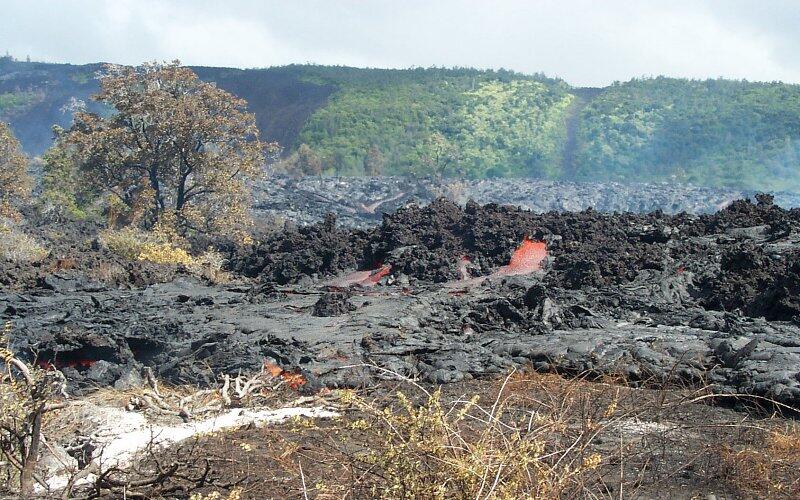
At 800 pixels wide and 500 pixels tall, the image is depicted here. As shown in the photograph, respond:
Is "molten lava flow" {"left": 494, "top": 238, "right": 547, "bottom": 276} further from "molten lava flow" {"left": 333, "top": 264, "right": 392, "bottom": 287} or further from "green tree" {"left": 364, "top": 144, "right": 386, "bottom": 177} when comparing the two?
"green tree" {"left": 364, "top": 144, "right": 386, "bottom": 177}

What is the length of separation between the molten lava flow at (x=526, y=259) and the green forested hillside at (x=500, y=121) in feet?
114

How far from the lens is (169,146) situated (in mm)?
23406

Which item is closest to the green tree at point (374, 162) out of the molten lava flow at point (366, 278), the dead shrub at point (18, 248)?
the dead shrub at point (18, 248)

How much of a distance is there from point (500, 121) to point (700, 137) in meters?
15.4

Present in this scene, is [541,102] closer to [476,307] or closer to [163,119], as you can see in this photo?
[163,119]

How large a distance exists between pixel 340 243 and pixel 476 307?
7288 mm

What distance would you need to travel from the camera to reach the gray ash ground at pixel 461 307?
31.7 ft

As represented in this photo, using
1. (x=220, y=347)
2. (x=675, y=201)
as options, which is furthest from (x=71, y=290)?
(x=675, y=201)

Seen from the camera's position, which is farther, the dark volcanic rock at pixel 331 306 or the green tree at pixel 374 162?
the green tree at pixel 374 162

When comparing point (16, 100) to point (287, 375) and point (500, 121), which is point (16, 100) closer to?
point (500, 121)

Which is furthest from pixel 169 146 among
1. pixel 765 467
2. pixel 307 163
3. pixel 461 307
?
pixel 307 163

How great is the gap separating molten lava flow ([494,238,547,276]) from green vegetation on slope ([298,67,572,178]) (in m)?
35.4

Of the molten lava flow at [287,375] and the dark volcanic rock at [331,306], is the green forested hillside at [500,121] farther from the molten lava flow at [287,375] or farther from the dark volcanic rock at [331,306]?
the molten lava flow at [287,375]

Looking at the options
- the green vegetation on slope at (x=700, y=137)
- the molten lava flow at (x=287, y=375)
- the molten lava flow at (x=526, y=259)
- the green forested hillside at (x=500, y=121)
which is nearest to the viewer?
the molten lava flow at (x=287, y=375)
